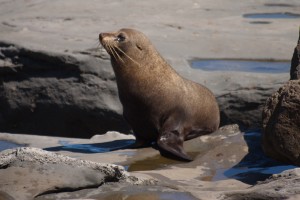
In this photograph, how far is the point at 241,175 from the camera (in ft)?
23.3

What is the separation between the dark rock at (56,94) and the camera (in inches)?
410

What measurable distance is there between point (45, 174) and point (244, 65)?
581 centimetres

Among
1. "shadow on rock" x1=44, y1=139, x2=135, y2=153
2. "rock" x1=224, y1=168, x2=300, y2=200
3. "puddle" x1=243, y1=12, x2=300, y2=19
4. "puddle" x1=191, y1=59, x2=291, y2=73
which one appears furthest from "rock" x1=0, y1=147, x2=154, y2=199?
"puddle" x1=243, y1=12, x2=300, y2=19

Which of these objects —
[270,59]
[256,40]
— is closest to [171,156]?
[270,59]

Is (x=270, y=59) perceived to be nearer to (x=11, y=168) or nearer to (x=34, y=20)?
(x=34, y=20)

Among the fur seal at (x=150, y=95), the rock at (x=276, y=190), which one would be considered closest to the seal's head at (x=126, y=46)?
the fur seal at (x=150, y=95)

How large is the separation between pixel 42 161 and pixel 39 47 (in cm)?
555

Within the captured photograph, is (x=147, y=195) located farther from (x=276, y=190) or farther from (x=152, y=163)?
(x=152, y=163)

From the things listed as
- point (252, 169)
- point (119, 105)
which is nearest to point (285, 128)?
point (252, 169)

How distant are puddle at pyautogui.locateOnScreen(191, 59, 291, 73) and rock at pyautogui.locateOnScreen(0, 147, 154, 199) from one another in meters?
5.17

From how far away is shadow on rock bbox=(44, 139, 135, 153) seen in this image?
27.8 ft

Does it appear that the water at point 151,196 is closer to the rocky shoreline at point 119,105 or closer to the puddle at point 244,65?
the rocky shoreline at point 119,105

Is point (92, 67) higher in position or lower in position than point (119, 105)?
higher

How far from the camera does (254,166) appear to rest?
7477 mm
